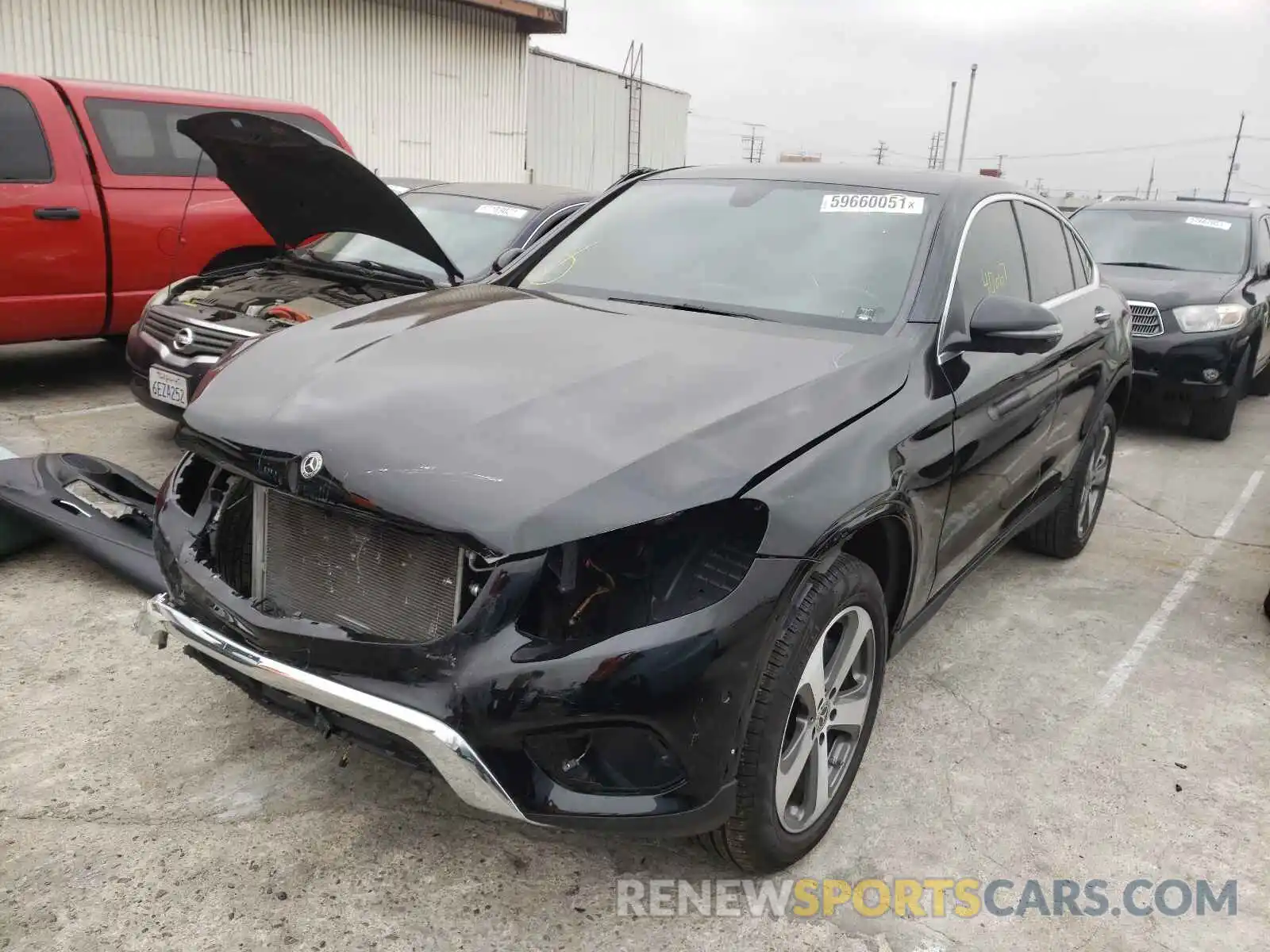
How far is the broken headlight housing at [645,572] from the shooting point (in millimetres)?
1985

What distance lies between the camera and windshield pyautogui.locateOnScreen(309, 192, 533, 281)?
18.5 ft

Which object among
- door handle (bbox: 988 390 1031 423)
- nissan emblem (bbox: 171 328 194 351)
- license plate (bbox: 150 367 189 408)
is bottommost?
license plate (bbox: 150 367 189 408)

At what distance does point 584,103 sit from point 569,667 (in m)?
20.6

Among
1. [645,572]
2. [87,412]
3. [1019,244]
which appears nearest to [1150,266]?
[1019,244]

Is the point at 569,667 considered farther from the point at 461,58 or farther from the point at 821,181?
the point at 461,58

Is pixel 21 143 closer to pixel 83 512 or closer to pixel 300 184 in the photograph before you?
pixel 300 184

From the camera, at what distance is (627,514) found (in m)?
1.95

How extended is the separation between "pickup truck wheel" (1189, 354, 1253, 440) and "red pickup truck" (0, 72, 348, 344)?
7.09m

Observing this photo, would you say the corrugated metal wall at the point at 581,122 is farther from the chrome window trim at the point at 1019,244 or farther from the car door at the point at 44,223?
the chrome window trim at the point at 1019,244

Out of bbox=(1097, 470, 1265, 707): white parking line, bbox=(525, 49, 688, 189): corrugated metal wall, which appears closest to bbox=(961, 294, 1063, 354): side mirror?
bbox=(1097, 470, 1265, 707): white parking line

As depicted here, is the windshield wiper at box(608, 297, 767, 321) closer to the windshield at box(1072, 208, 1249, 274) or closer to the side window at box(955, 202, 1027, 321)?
the side window at box(955, 202, 1027, 321)

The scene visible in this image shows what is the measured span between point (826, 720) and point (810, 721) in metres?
0.12

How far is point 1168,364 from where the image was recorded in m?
7.38
